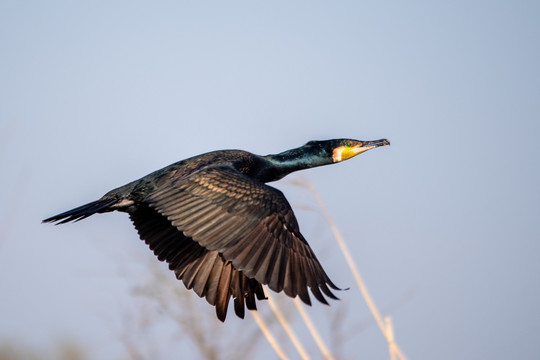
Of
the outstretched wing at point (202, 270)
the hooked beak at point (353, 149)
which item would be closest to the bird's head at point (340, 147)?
the hooked beak at point (353, 149)

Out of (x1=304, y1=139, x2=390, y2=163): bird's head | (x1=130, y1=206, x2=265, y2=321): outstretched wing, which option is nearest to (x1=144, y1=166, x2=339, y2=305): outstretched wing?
(x1=130, y1=206, x2=265, y2=321): outstretched wing

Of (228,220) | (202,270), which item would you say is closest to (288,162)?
(202,270)

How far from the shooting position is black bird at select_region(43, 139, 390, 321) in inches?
219

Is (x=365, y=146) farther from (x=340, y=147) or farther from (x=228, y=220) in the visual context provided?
(x=228, y=220)

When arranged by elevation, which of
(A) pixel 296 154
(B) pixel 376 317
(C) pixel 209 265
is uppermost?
(A) pixel 296 154

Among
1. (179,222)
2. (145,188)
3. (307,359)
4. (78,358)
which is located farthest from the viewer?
Answer: (78,358)

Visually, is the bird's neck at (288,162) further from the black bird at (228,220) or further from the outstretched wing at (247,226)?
the outstretched wing at (247,226)

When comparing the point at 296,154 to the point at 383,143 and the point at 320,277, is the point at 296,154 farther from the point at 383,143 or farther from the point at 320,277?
the point at 320,277

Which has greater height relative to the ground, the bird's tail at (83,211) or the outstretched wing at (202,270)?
the bird's tail at (83,211)

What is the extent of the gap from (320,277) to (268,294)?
1049mm


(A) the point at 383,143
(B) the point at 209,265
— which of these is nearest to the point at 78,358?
(B) the point at 209,265

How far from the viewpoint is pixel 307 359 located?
211 inches

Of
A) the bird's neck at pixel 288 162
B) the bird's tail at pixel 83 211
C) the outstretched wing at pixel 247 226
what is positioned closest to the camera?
the outstretched wing at pixel 247 226

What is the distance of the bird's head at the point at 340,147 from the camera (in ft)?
24.2
